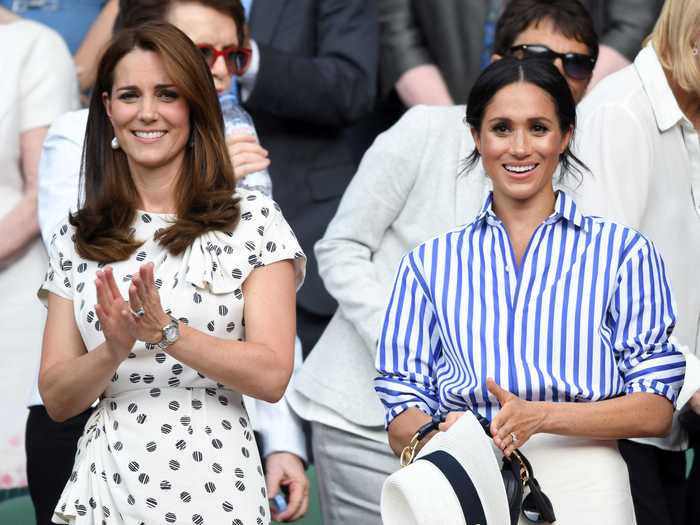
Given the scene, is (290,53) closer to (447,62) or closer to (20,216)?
(447,62)

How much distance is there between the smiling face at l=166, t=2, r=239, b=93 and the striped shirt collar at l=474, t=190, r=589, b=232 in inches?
40.0

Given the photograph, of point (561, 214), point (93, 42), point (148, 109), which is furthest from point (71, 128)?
point (561, 214)

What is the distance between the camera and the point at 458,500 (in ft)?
9.02

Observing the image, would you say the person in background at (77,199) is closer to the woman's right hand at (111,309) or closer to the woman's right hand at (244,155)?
the woman's right hand at (244,155)

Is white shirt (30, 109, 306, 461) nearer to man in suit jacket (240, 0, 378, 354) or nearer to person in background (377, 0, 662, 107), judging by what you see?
man in suit jacket (240, 0, 378, 354)

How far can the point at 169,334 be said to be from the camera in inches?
116

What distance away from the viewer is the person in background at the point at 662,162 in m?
3.74

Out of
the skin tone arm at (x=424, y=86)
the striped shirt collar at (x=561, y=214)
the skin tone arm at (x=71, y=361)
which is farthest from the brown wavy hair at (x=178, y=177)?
the skin tone arm at (x=424, y=86)

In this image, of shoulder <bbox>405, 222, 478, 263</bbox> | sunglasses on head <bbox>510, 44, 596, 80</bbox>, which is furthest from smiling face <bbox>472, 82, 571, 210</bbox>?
sunglasses on head <bbox>510, 44, 596, 80</bbox>

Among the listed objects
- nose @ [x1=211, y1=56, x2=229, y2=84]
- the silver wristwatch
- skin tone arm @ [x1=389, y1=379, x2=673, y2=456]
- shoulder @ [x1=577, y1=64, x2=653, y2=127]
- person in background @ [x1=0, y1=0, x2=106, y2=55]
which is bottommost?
skin tone arm @ [x1=389, y1=379, x2=673, y2=456]

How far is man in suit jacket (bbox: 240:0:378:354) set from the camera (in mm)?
4844

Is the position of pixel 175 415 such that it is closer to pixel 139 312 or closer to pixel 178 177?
pixel 139 312

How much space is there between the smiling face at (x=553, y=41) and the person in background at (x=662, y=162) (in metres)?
0.20

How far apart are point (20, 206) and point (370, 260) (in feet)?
4.21
